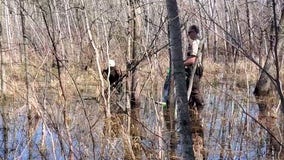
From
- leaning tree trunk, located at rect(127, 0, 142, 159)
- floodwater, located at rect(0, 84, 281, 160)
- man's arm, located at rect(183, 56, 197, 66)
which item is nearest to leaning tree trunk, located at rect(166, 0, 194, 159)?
floodwater, located at rect(0, 84, 281, 160)

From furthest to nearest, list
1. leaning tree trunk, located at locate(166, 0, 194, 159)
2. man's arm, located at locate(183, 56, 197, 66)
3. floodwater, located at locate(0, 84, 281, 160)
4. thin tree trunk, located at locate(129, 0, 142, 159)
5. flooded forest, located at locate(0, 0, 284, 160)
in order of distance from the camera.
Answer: man's arm, located at locate(183, 56, 197, 66) < thin tree trunk, located at locate(129, 0, 142, 159) < floodwater, located at locate(0, 84, 281, 160) < flooded forest, located at locate(0, 0, 284, 160) < leaning tree trunk, located at locate(166, 0, 194, 159)

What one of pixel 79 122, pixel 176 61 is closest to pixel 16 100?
pixel 79 122

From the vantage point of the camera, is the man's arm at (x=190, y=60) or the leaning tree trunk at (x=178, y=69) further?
the man's arm at (x=190, y=60)

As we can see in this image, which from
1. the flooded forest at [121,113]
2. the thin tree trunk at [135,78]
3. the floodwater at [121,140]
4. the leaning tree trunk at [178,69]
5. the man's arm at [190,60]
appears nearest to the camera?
the leaning tree trunk at [178,69]

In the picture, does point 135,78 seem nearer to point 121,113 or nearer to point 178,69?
point 121,113

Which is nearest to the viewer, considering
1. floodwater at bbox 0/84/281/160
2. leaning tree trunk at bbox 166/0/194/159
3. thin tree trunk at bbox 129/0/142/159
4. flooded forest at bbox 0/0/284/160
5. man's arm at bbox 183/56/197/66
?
leaning tree trunk at bbox 166/0/194/159

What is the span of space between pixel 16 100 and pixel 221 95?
5312mm

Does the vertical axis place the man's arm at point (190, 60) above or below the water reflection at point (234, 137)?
above

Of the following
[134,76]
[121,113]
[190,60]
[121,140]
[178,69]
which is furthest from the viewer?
[134,76]

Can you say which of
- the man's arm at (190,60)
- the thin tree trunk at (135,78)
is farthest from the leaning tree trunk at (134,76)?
the man's arm at (190,60)

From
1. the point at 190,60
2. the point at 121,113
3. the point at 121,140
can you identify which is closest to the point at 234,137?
the point at 121,113

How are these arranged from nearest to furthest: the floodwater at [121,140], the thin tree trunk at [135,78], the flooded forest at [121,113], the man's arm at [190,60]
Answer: the flooded forest at [121,113] < the floodwater at [121,140] < the thin tree trunk at [135,78] < the man's arm at [190,60]

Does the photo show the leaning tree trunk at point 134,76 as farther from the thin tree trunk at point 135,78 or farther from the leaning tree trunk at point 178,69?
the leaning tree trunk at point 178,69

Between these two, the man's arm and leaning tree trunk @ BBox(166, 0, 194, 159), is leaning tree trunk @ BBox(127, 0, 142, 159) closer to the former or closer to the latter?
the man's arm
